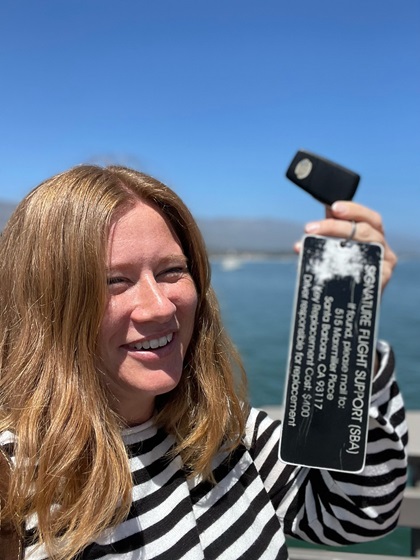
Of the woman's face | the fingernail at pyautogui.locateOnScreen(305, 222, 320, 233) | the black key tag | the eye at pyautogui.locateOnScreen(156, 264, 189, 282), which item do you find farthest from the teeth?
the fingernail at pyautogui.locateOnScreen(305, 222, 320, 233)

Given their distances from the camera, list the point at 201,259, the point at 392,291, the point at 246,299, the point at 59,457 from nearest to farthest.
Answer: the point at 59,457, the point at 201,259, the point at 246,299, the point at 392,291

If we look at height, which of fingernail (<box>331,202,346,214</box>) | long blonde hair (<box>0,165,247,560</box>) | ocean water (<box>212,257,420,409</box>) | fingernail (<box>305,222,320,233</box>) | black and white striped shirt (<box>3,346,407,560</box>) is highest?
fingernail (<box>331,202,346,214</box>)

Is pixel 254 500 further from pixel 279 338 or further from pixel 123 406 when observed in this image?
pixel 279 338

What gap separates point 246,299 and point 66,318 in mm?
29447

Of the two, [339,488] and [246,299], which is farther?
[246,299]

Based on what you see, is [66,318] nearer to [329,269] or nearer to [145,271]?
[145,271]

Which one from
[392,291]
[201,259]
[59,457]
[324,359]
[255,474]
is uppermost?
[201,259]

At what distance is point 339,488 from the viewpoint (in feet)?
4.17

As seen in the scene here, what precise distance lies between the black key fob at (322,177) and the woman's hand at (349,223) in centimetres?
2

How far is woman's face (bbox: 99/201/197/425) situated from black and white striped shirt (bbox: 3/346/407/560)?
168 mm

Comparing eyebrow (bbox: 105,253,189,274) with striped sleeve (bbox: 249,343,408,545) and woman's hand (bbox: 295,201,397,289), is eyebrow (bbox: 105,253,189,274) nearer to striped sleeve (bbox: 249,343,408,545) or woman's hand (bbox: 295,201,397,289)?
woman's hand (bbox: 295,201,397,289)

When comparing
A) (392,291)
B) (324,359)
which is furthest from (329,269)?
Result: (392,291)

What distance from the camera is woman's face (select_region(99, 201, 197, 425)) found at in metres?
1.18

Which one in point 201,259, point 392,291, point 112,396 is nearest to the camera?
point 112,396
